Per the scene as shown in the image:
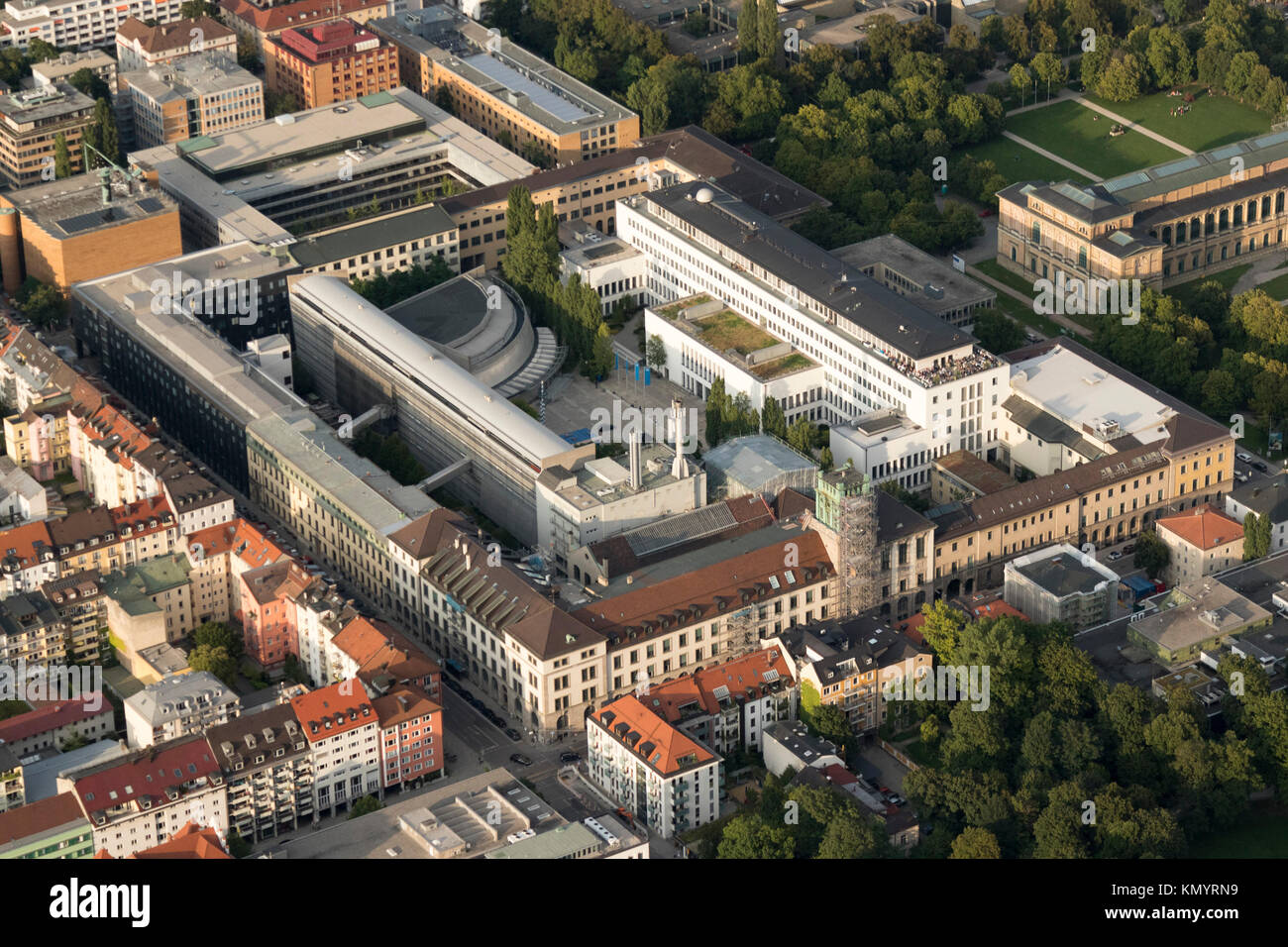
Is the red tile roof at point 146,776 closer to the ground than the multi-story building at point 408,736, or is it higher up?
higher up

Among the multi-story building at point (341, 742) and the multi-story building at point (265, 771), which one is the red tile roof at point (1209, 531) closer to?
the multi-story building at point (341, 742)

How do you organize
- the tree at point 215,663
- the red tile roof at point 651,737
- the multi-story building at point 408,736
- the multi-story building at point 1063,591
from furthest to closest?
the multi-story building at point 1063,591
the tree at point 215,663
the multi-story building at point 408,736
the red tile roof at point 651,737

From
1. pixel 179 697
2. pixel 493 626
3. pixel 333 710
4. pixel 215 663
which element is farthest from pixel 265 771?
pixel 493 626

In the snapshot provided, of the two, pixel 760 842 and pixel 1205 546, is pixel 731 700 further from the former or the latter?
pixel 1205 546

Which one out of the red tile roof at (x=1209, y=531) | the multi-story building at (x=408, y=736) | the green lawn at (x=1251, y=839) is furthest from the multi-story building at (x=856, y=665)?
the red tile roof at (x=1209, y=531)

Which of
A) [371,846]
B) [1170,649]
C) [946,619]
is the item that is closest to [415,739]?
[371,846]

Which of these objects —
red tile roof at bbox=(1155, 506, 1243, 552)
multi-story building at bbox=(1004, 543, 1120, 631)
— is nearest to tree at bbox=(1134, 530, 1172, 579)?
red tile roof at bbox=(1155, 506, 1243, 552)

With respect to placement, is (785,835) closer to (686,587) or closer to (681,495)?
(686,587)

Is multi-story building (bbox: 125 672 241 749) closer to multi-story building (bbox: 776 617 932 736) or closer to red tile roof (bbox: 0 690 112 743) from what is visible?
red tile roof (bbox: 0 690 112 743)
